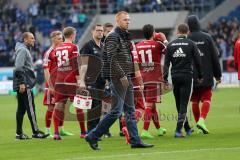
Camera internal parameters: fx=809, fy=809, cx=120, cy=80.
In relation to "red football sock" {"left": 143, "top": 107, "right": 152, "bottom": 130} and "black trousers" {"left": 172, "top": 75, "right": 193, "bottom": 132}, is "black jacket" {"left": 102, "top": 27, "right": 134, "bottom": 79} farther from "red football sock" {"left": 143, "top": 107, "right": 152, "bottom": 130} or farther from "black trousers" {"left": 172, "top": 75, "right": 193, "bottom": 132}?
"red football sock" {"left": 143, "top": 107, "right": 152, "bottom": 130}

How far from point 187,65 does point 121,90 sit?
2.76 metres

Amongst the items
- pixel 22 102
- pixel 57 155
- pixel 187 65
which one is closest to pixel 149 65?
pixel 187 65

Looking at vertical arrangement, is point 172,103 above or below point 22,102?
below

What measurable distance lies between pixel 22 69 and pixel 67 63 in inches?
44.4

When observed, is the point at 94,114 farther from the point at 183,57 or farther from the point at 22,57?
the point at 183,57

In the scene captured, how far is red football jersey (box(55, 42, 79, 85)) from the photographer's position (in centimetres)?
1678

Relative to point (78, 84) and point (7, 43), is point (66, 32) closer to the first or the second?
point (78, 84)

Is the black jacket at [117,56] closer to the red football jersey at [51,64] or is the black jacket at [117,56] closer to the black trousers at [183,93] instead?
the black trousers at [183,93]

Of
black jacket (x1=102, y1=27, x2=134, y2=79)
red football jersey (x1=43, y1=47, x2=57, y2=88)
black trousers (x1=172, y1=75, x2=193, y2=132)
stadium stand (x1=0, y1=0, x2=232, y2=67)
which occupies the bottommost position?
stadium stand (x1=0, y1=0, x2=232, y2=67)

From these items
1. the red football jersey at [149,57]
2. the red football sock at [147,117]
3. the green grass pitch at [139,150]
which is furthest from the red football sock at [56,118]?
the red football jersey at [149,57]

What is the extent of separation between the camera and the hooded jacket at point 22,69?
56.5 ft

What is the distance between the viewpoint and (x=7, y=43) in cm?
4712

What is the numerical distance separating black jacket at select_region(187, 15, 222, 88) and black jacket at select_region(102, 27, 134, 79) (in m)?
3.41

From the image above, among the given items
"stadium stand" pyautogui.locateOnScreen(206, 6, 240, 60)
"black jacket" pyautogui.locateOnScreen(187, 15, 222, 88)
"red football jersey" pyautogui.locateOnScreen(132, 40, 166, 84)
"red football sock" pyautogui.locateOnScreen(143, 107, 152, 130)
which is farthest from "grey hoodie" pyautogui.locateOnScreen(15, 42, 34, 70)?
"stadium stand" pyautogui.locateOnScreen(206, 6, 240, 60)
